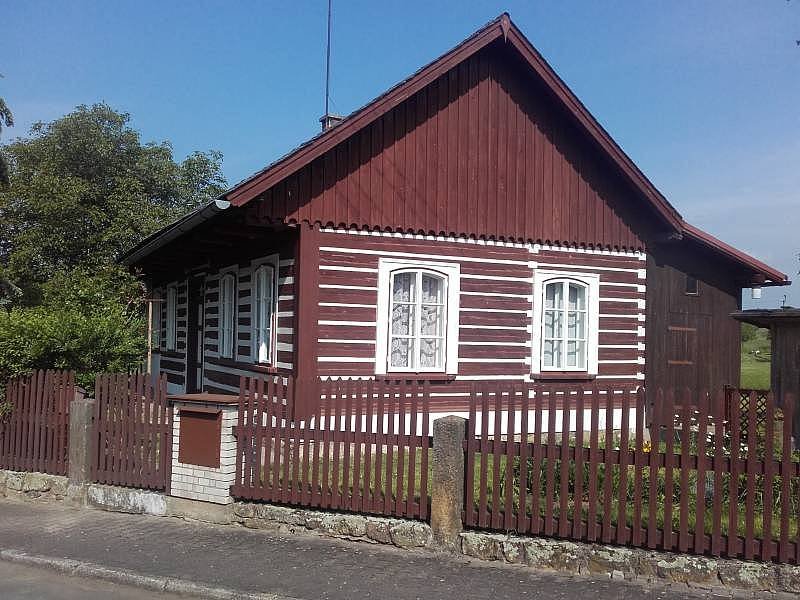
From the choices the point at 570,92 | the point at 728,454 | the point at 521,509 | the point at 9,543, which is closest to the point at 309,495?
the point at 521,509

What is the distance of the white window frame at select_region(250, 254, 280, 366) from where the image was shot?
1215 cm

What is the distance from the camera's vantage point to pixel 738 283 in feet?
53.3

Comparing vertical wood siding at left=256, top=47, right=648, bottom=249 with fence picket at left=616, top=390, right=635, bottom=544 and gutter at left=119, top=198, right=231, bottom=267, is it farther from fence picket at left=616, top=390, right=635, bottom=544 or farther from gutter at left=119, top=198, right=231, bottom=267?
fence picket at left=616, top=390, right=635, bottom=544

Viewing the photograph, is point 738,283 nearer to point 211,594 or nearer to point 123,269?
point 211,594

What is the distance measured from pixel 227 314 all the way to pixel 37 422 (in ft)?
18.3

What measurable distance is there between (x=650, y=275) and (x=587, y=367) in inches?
109

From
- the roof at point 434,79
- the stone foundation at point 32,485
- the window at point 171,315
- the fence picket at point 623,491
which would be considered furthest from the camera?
the window at point 171,315

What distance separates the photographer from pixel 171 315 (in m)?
20.0

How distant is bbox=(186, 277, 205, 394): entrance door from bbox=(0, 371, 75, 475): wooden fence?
6844mm

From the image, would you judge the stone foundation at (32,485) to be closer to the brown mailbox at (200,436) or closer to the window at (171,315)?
the brown mailbox at (200,436)

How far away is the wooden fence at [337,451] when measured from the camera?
739cm

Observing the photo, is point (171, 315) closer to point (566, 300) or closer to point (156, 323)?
point (156, 323)

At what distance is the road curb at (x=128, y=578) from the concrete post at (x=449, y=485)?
170cm

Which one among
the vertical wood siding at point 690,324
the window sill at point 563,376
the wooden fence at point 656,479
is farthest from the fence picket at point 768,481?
the vertical wood siding at point 690,324
